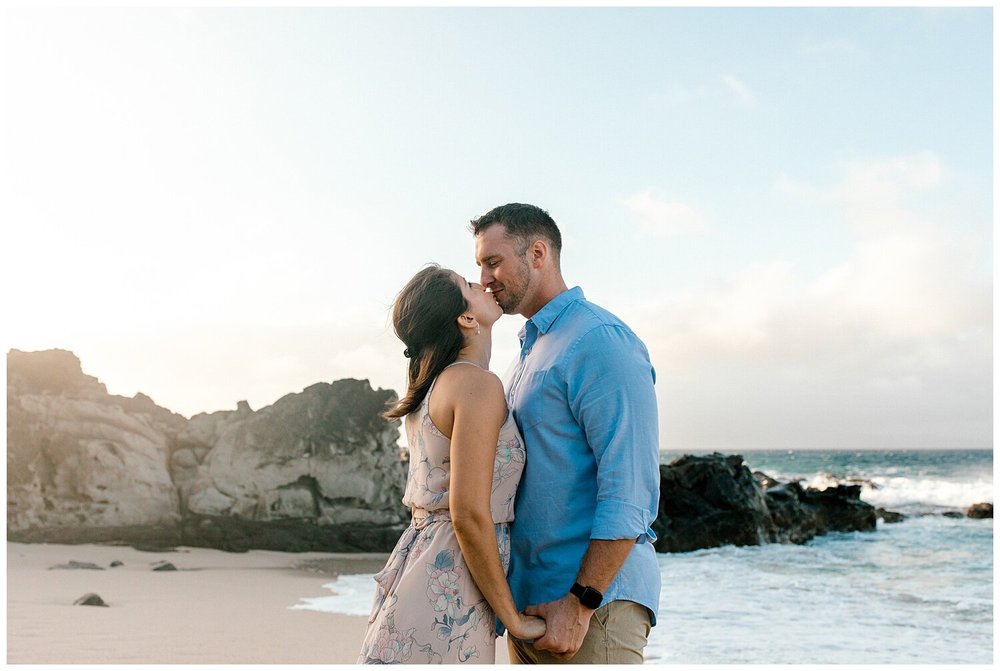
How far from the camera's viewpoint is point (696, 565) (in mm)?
17328

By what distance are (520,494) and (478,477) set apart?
15.4 inches

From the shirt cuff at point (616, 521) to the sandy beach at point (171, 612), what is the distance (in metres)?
5.83

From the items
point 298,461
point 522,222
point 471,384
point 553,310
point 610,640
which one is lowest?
point 610,640

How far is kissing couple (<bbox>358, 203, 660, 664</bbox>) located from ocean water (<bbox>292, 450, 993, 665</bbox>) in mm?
6385

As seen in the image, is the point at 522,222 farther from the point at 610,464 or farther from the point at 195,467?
the point at 195,467

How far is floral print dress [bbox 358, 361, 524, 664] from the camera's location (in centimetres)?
284

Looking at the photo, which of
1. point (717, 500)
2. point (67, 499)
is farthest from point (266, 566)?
point (717, 500)

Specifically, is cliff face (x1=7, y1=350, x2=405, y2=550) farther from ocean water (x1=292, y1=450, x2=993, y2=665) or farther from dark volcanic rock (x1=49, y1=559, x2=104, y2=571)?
ocean water (x1=292, y1=450, x2=993, y2=665)

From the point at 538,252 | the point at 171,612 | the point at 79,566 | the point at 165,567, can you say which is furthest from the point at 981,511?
the point at 538,252

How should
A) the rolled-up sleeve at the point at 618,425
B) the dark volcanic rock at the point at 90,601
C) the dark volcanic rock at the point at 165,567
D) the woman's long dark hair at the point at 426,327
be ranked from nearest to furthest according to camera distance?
the rolled-up sleeve at the point at 618,425 < the woman's long dark hair at the point at 426,327 < the dark volcanic rock at the point at 90,601 < the dark volcanic rock at the point at 165,567

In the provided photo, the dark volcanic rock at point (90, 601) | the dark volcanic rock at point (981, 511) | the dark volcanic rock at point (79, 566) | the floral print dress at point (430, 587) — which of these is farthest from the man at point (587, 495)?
the dark volcanic rock at point (981, 511)

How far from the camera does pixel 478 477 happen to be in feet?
9.09

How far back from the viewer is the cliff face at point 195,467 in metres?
14.9

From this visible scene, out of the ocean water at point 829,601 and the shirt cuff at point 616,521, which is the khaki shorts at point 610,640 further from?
the ocean water at point 829,601
